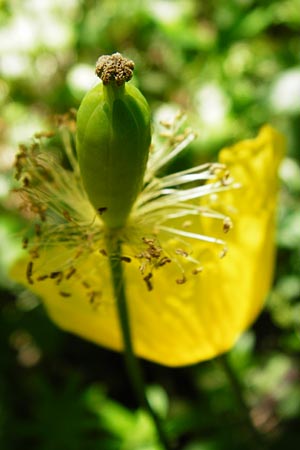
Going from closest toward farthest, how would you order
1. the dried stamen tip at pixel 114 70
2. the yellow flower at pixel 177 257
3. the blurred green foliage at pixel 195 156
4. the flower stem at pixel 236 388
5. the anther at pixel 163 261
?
the dried stamen tip at pixel 114 70 → the anther at pixel 163 261 → the yellow flower at pixel 177 257 → the flower stem at pixel 236 388 → the blurred green foliage at pixel 195 156

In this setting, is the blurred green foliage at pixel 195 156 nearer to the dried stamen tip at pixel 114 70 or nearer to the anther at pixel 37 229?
the anther at pixel 37 229

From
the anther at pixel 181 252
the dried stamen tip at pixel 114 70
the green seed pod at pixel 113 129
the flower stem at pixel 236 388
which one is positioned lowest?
the flower stem at pixel 236 388

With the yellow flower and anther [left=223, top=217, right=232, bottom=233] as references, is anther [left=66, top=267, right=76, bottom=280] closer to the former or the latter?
the yellow flower

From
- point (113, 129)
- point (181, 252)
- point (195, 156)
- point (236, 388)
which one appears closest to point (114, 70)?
point (113, 129)

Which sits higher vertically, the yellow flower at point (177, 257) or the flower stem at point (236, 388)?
the yellow flower at point (177, 257)

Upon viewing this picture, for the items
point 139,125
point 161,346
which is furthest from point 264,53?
point 139,125

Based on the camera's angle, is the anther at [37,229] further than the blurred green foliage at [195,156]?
No

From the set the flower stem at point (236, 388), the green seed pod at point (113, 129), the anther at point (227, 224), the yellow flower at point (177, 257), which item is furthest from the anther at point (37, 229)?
the flower stem at point (236, 388)
